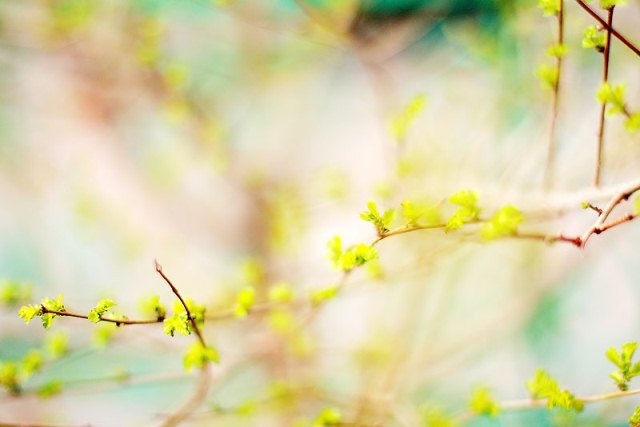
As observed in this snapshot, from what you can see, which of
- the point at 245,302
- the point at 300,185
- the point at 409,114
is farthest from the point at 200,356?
the point at 300,185

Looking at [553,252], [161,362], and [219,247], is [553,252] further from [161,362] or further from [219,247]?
[161,362]

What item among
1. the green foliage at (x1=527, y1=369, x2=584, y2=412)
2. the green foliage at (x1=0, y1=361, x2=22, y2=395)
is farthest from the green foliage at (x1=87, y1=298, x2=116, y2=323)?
the green foliage at (x1=527, y1=369, x2=584, y2=412)

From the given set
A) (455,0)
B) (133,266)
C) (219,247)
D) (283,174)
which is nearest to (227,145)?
(283,174)

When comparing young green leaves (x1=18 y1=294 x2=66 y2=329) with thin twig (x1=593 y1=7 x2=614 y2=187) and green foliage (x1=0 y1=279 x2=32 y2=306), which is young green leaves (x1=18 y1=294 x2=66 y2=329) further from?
thin twig (x1=593 y1=7 x2=614 y2=187)

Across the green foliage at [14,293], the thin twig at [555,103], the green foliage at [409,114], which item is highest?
the green foliage at [409,114]

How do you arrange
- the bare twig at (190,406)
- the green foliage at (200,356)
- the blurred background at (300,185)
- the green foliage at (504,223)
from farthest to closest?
1. the blurred background at (300,185)
2. the bare twig at (190,406)
3. the green foliage at (200,356)
4. the green foliage at (504,223)

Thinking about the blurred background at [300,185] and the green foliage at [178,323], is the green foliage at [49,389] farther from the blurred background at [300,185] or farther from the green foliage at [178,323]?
the green foliage at [178,323]

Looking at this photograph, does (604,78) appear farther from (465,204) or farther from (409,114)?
(409,114)

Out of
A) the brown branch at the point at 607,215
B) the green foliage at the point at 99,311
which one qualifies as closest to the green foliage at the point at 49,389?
the green foliage at the point at 99,311
